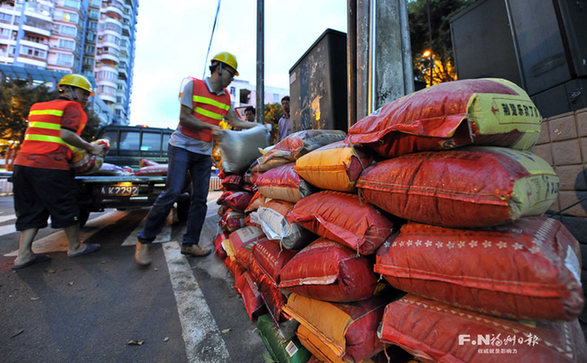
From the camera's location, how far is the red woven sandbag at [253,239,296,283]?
1.29 metres

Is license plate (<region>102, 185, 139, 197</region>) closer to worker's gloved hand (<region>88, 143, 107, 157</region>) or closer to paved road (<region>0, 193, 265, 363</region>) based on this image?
worker's gloved hand (<region>88, 143, 107, 157</region>)

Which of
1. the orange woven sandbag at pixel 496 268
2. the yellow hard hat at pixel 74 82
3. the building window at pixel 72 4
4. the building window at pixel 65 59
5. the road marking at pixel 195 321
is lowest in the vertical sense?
the road marking at pixel 195 321

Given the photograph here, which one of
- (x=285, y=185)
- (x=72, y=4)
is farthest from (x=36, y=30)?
(x=285, y=185)

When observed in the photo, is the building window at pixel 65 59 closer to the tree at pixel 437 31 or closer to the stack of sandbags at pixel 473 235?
the tree at pixel 437 31

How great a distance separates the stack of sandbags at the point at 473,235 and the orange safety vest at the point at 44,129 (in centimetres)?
317

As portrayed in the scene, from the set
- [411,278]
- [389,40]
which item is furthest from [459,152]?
[389,40]

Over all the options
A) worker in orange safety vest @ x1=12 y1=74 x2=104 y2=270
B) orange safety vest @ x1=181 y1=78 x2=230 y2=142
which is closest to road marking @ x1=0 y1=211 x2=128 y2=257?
worker in orange safety vest @ x1=12 y1=74 x2=104 y2=270

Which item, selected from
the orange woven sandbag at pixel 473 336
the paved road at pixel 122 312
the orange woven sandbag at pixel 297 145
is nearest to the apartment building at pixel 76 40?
the paved road at pixel 122 312

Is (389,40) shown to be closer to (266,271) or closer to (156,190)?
(266,271)

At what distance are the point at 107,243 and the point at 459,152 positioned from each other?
12.5ft

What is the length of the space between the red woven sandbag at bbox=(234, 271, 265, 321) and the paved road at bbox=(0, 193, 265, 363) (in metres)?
0.07

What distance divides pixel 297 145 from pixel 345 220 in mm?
838

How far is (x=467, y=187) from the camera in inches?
27.8

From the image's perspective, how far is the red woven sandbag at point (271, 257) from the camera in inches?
50.9
